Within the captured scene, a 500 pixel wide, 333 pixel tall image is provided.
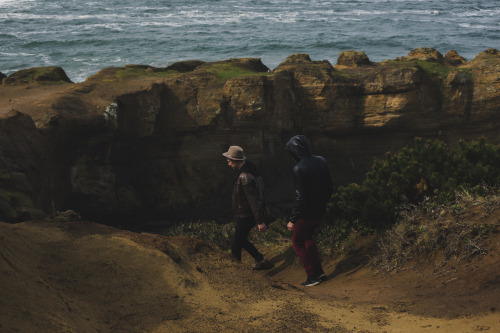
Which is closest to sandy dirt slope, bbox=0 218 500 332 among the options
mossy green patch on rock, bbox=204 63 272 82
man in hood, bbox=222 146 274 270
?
man in hood, bbox=222 146 274 270

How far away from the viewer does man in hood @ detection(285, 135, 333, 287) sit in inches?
236

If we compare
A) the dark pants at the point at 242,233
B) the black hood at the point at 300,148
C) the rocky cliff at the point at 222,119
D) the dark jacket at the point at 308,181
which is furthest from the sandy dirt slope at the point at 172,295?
the rocky cliff at the point at 222,119

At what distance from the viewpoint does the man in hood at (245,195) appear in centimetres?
659

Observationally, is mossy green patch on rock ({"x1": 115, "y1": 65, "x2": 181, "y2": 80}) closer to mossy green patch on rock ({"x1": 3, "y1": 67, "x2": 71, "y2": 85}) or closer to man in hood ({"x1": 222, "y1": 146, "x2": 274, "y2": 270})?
mossy green patch on rock ({"x1": 3, "y1": 67, "x2": 71, "y2": 85})

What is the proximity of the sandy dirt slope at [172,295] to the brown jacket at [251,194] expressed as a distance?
3.79 ft

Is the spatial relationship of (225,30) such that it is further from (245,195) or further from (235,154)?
→ (245,195)

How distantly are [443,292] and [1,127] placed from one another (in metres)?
7.70

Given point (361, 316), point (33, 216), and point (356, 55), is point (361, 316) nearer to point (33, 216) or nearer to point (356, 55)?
point (33, 216)

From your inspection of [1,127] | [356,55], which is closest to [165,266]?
[1,127]

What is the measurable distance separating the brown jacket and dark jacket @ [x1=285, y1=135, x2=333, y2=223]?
0.57 metres

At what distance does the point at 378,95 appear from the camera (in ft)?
50.4

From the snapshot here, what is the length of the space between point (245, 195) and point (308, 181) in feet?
3.47

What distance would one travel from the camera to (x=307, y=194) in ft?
19.8

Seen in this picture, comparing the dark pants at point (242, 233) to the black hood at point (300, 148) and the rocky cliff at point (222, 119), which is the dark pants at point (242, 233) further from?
the rocky cliff at point (222, 119)
